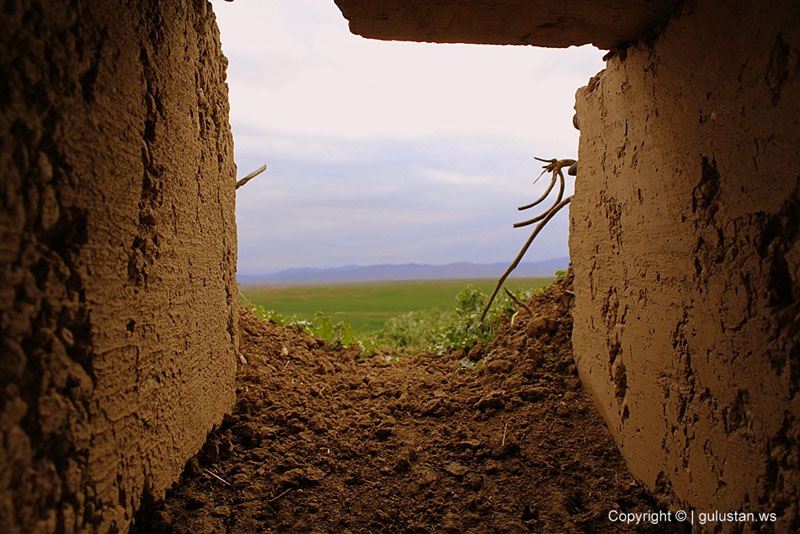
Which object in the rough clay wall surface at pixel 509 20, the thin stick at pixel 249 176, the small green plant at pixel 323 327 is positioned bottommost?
the small green plant at pixel 323 327

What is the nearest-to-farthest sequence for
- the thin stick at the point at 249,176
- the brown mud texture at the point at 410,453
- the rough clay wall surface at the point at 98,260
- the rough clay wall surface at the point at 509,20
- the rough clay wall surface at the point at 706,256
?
1. the rough clay wall surface at the point at 98,260
2. the rough clay wall surface at the point at 706,256
3. the rough clay wall surface at the point at 509,20
4. the brown mud texture at the point at 410,453
5. the thin stick at the point at 249,176

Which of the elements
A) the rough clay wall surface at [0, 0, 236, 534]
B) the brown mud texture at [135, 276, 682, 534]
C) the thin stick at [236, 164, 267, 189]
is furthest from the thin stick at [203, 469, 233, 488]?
the thin stick at [236, 164, 267, 189]

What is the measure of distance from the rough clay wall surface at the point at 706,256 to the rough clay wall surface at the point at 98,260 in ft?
6.51

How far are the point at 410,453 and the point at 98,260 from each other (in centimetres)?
184

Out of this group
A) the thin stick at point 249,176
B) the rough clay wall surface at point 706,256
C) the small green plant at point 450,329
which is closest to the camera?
the rough clay wall surface at point 706,256

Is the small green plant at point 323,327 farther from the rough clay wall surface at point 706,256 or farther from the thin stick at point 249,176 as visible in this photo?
the rough clay wall surface at point 706,256

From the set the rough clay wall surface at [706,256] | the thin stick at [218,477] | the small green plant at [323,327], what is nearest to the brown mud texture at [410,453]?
the thin stick at [218,477]

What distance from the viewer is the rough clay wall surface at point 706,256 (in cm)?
160

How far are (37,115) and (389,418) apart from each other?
2388 mm

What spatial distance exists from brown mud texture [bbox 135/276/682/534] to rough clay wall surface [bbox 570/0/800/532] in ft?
1.03

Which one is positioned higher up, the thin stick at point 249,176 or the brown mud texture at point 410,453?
the thin stick at point 249,176

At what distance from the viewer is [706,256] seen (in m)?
1.97

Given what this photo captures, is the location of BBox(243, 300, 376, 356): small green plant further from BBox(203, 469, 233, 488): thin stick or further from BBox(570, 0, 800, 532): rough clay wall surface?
BBox(570, 0, 800, 532): rough clay wall surface

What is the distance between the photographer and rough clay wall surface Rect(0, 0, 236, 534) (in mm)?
1233
